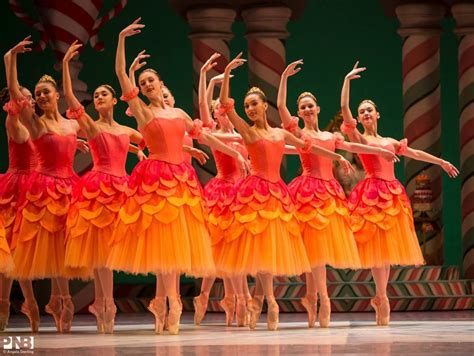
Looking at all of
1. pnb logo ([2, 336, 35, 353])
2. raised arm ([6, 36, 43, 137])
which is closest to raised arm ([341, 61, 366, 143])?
raised arm ([6, 36, 43, 137])

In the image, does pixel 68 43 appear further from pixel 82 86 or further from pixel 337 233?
pixel 337 233

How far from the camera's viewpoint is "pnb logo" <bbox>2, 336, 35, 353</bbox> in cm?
854

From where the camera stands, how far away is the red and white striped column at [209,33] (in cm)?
1577

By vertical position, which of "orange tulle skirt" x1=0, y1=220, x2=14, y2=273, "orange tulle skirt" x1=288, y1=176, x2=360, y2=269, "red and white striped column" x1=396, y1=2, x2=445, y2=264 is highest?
"red and white striped column" x1=396, y1=2, x2=445, y2=264

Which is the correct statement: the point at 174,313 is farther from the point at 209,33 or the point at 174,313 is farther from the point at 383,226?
the point at 209,33

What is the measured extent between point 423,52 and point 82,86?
12.7ft

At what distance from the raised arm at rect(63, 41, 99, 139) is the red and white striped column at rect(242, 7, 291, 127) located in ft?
18.1

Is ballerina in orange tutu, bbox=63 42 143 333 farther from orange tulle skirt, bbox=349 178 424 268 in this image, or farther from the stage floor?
orange tulle skirt, bbox=349 178 424 268

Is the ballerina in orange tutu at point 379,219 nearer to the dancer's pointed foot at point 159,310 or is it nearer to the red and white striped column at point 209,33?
the dancer's pointed foot at point 159,310

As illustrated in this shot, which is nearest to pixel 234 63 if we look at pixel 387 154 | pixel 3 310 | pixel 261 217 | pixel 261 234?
pixel 261 217

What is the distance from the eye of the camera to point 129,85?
10.1 metres

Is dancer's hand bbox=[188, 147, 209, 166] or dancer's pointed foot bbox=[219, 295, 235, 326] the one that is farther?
dancer's pointed foot bbox=[219, 295, 235, 326]

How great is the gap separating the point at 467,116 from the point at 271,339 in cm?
679

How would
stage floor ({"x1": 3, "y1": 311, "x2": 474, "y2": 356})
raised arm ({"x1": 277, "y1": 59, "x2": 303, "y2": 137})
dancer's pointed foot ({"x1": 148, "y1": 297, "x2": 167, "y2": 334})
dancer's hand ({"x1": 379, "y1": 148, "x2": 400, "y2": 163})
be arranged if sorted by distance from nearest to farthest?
stage floor ({"x1": 3, "y1": 311, "x2": 474, "y2": 356}) → dancer's pointed foot ({"x1": 148, "y1": 297, "x2": 167, "y2": 334}) → raised arm ({"x1": 277, "y1": 59, "x2": 303, "y2": 137}) → dancer's hand ({"x1": 379, "y1": 148, "x2": 400, "y2": 163})
